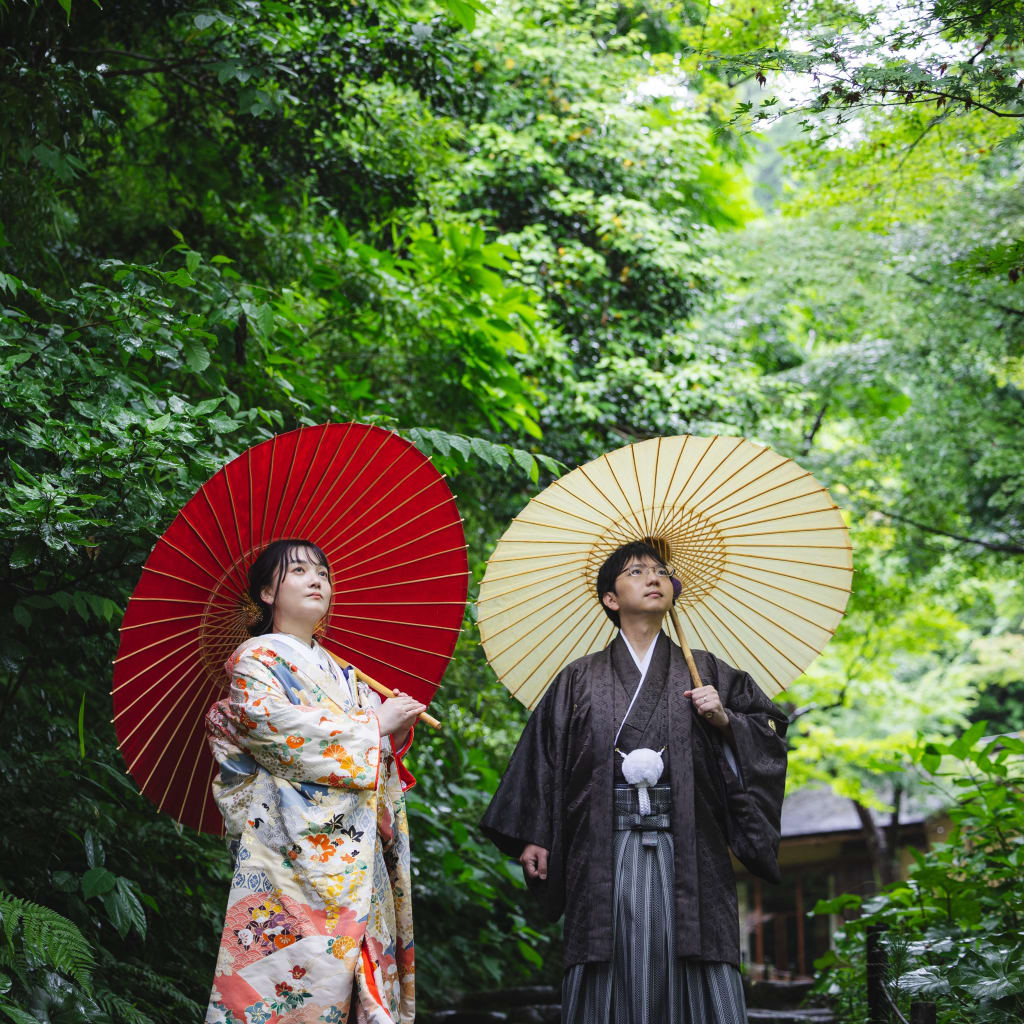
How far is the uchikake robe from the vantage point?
319cm

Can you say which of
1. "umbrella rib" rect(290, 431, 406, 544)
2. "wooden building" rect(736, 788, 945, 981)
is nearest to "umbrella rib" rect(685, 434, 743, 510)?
"umbrella rib" rect(290, 431, 406, 544)

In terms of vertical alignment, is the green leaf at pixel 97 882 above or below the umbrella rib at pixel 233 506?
below

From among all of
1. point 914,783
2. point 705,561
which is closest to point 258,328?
point 705,561

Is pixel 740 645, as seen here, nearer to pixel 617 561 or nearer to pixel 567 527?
pixel 617 561

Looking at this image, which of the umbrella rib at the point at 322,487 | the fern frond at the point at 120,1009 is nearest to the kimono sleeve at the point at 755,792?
the umbrella rib at the point at 322,487

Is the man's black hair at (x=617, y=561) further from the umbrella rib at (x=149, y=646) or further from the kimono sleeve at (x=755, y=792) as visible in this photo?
the umbrella rib at (x=149, y=646)

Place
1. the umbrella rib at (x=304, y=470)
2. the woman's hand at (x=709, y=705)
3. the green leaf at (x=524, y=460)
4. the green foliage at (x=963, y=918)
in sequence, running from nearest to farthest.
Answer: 1. the umbrella rib at (x=304, y=470)
2. the woman's hand at (x=709, y=705)
3. the green foliage at (x=963, y=918)
4. the green leaf at (x=524, y=460)

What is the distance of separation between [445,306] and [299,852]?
368 cm

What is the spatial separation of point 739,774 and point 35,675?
2.69 m

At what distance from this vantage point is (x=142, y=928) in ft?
10.9

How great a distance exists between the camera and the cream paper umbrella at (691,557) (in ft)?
11.4

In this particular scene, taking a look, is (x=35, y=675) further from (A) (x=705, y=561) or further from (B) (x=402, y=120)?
(B) (x=402, y=120)

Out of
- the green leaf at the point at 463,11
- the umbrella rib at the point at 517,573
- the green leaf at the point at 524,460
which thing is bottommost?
the umbrella rib at the point at 517,573

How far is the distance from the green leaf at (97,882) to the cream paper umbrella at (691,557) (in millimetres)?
1377
